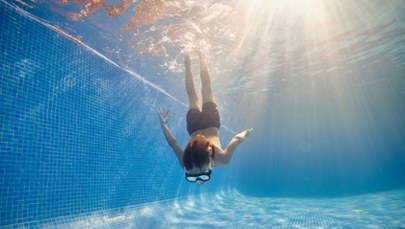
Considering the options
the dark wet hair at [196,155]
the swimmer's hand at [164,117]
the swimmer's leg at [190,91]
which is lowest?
the dark wet hair at [196,155]

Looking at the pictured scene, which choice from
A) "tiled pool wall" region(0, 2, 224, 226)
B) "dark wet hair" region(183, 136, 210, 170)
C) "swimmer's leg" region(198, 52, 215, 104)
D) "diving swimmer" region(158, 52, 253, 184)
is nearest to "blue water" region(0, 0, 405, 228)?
"tiled pool wall" region(0, 2, 224, 226)

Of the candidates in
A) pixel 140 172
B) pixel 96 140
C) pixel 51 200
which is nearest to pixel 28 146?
pixel 51 200

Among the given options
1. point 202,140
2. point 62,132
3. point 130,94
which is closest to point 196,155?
point 202,140

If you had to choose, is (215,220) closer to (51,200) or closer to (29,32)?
(51,200)

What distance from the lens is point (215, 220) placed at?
34.1 feet

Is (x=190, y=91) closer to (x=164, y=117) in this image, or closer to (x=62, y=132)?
(x=164, y=117)

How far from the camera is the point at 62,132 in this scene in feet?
29.5

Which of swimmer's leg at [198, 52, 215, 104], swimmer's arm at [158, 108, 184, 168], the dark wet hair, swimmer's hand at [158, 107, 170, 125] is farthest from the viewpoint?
swimmer's leg at [198, 52, 215, 104]

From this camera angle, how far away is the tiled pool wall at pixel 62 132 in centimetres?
753

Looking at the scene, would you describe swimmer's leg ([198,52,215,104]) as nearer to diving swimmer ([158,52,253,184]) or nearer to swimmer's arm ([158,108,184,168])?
diving swimmer ([158,52,253,184])

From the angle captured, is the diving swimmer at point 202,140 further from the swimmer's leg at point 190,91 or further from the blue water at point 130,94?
the blue water at point 130,94

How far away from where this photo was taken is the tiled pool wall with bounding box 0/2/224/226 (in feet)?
24.7

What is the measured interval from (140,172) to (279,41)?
10.5 m

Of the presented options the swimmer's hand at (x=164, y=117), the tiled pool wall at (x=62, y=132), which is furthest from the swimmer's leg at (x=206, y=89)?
the tiled pool wall at (x=62, y=132)
